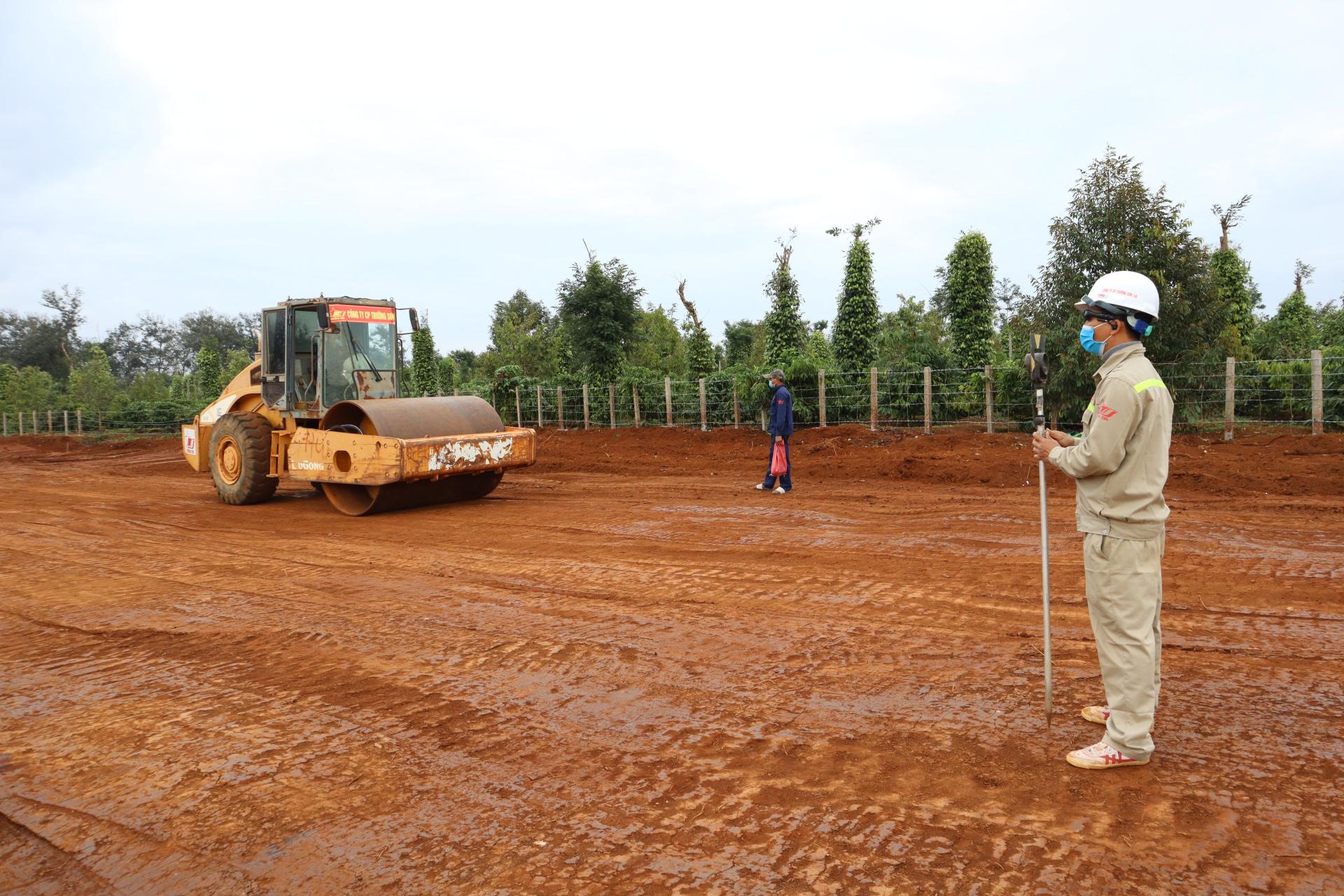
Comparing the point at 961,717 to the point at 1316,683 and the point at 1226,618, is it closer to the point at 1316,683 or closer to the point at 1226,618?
the point at 1316,683

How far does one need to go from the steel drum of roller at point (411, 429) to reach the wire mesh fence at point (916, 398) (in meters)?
9.88

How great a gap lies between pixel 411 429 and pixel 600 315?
50.0 feet

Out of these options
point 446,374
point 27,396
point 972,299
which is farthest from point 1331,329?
point 27,396

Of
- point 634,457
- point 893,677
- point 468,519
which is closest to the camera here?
point 893,677

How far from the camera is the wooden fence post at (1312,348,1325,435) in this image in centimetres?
1551

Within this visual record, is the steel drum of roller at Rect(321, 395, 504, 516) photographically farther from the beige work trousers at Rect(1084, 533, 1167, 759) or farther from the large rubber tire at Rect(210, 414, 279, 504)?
the beige work trousers at Rect(1084, 533, 1167, 759)

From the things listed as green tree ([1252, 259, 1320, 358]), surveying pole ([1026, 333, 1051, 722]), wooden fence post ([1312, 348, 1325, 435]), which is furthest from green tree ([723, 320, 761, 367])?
surveying pole ([1026, 333, 1051, 722])

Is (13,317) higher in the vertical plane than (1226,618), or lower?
higher

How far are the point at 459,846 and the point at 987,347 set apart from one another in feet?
68.6

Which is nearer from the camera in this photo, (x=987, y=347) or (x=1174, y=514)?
(x=1174, y=514)

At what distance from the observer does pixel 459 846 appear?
11.1ft

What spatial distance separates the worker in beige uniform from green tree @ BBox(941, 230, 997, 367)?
737 inches

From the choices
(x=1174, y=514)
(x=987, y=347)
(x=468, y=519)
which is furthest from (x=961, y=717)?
(x=987, y=347)

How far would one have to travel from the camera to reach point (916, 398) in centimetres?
1983
